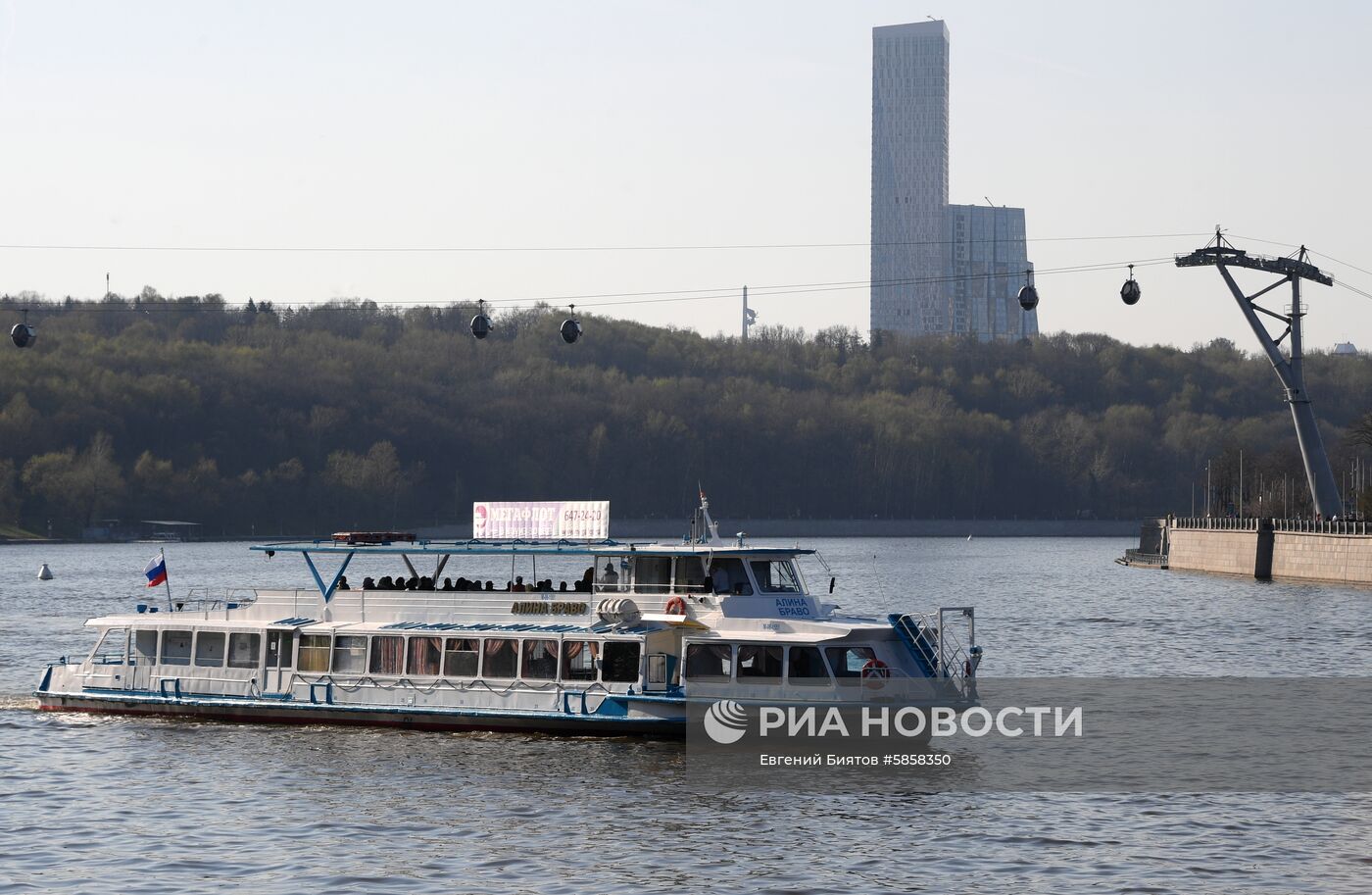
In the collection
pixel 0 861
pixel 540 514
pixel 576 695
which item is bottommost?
pixel 0 861

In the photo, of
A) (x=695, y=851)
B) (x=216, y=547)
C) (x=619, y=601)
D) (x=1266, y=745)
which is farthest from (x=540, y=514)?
(x=216, y=547)

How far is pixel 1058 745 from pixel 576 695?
38.1ft

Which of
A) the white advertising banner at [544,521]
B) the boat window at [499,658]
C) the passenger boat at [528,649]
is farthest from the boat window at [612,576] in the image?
the boat window at [499,658]

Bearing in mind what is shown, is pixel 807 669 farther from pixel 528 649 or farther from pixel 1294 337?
pixel 1294 337

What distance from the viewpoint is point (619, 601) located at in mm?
40500

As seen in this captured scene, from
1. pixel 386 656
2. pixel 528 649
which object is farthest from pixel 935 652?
pixel 386 656

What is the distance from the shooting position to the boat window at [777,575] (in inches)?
1623

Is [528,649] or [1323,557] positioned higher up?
[1323,557]

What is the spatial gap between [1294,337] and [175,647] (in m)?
79.8

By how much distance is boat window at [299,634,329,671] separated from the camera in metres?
43.3

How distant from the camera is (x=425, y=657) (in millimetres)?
42188

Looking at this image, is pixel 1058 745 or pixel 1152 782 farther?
pixel 1058 745

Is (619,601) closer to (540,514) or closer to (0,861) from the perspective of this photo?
(540,514)
